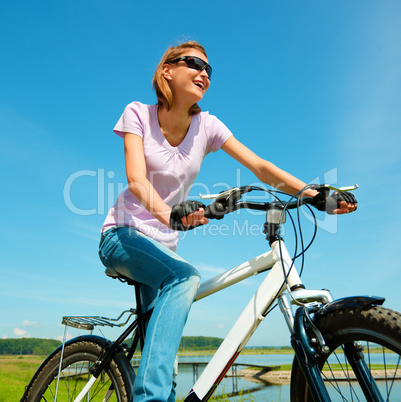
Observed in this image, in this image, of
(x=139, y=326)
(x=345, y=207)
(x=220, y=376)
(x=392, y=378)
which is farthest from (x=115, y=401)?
(x=345, y=207)

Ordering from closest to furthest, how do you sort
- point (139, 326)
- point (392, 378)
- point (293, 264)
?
point (392, 378)
point (293, 264)
point (139, 326)

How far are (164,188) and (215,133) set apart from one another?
2.33 ft

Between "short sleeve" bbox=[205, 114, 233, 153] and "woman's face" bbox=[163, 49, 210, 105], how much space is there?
11.4 inches

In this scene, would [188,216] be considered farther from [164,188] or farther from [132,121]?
[132,121]

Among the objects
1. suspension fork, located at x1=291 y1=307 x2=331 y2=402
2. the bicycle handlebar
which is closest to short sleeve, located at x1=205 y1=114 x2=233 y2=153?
the bicycle handlebar

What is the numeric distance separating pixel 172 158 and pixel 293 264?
48.3 inches

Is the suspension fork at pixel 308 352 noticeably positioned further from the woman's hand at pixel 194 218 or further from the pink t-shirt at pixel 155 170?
the pink t-shirt at pixel 155 170

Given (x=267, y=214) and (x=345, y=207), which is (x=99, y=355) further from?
(x=345, y=207)

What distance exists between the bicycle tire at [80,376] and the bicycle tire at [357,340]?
1.32 meters

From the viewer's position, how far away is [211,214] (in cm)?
212

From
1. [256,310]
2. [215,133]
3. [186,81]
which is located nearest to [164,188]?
[215,133]

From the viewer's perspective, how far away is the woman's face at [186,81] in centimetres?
294

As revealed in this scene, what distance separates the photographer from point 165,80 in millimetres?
3010

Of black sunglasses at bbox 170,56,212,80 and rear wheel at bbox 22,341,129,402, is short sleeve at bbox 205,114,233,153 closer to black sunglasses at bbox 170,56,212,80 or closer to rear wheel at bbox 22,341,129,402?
black sunglasses at bbox 170,56,212,80
